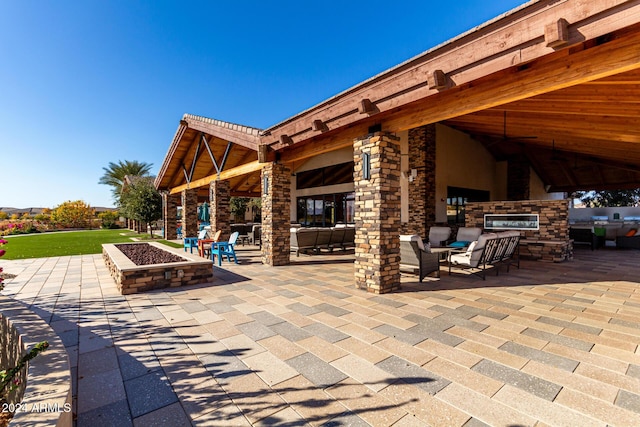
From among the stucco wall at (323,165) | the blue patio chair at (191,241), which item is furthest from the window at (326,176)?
the blue patio chair at (191,241)

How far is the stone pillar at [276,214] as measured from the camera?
7.66m

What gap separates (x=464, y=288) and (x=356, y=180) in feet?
9.29

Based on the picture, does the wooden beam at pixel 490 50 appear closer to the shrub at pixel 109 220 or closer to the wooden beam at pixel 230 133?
the wooden beam at pixel 230 133

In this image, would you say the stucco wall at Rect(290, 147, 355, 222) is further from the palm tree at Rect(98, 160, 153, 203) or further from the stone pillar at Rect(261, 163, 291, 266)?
A: the palm tree at Rect(98, 160, 153, 203)

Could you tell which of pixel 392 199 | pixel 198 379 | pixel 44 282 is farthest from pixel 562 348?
pixel 44 282

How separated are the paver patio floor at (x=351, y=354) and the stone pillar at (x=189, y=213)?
836 centimetres

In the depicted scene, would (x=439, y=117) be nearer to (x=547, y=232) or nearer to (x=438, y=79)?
(x=438, y=79)

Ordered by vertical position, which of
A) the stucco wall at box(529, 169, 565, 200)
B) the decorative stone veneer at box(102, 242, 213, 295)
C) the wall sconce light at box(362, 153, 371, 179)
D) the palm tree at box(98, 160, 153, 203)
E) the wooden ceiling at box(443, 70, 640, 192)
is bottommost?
the decorative stone veneer at box(102, 242, 213, 295)

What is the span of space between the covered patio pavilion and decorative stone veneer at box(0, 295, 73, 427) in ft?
13.5

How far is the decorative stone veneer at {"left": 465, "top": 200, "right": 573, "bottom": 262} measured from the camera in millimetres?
8266

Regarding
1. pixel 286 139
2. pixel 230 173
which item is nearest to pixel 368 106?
pixel 286 139

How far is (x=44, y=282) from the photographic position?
6070mm

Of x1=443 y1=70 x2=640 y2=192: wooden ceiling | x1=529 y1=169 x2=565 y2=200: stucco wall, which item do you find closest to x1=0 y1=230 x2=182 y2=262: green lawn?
x1=443 y1=70 x2=640 y2=192: wooden ceiling

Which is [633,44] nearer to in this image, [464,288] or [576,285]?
[464,288]
